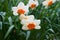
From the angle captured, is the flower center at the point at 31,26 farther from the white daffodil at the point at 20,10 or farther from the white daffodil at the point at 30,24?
the white daffodil at the point at 20,10

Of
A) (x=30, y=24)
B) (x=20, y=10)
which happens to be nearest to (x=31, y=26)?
(x=30, y=24)

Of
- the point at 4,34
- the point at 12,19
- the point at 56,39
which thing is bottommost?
the point at 56,39

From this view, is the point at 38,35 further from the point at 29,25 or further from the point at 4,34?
the point at 4,34

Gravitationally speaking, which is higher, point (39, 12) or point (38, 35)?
point (39, 12)

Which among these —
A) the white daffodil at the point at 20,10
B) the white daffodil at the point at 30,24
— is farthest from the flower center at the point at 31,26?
the white daffodil at the point at 20,10

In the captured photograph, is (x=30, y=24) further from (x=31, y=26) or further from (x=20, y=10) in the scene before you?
(x=20, y=10)

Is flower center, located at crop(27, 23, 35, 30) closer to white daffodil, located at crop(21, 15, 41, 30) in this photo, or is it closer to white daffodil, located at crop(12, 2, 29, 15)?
white daffodil, located at crop(21, 15, 41, 30)

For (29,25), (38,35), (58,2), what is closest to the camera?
(29,25)

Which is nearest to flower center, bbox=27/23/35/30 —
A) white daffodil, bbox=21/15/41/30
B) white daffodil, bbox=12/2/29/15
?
white daffodil, bbox=21/15/41/30

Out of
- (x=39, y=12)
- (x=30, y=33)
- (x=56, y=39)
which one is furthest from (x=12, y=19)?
(x=56, y=39)
